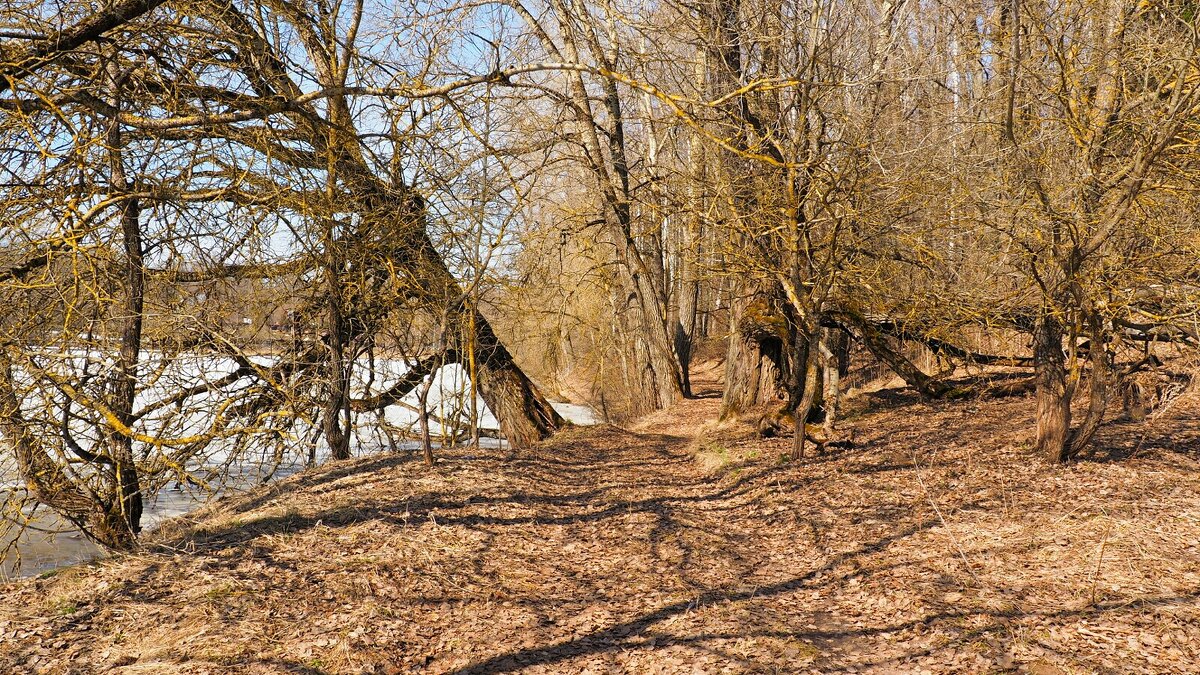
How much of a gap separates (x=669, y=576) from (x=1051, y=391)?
389cm

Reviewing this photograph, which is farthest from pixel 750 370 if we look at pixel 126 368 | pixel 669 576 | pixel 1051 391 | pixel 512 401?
pixel 126 368

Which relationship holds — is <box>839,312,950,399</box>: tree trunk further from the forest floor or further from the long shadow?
the long shadow

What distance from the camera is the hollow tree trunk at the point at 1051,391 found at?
7.07 m

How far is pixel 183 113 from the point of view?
6.75 metres

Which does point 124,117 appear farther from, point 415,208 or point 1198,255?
point 1198,255

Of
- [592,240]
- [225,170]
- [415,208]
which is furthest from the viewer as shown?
[592,240]

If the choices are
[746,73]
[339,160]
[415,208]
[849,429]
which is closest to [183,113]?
[339,160]

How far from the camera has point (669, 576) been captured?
18.9 feet

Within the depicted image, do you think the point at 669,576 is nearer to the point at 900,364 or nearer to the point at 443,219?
the point at 443,219

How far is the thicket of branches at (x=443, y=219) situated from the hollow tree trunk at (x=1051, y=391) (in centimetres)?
3

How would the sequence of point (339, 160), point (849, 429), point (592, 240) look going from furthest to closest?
1. point (592, 240)
2. point (849, 429)
3. point (339, 160)

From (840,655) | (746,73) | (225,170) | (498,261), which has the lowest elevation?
(840,655)

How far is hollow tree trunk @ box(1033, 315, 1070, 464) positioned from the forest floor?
0.74ft

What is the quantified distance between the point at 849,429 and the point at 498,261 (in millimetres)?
4862
